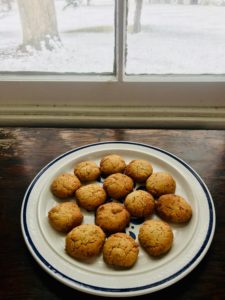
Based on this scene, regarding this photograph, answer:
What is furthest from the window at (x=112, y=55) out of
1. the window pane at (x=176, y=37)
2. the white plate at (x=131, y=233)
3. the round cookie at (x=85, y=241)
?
the round cookie at (x=85, y=241)

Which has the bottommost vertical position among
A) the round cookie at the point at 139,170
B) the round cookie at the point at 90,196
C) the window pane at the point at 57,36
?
the round cookie at the point at 90,196

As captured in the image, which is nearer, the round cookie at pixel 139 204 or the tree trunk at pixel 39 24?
the round cookie at pixel 139 204

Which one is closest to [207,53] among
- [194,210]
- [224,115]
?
[224,115]

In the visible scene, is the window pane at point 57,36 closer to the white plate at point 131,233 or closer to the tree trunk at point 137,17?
the tree trunk at point 137,17

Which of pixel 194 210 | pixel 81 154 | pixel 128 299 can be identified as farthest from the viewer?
pixel 81 154

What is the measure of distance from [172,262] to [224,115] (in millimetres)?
619

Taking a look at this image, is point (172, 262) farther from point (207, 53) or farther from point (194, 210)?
point (207, 53)

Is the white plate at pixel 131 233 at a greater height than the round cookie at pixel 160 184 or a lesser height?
lesser

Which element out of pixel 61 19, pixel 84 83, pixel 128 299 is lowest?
pixel 128 299

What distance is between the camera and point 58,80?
1.01m

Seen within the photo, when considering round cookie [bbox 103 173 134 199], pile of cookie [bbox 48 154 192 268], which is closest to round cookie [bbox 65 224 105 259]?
pile of cookie [bbox 48 154 192 268]

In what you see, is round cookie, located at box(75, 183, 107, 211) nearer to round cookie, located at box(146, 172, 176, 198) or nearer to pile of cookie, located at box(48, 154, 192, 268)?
pile of cookie, located at box(48, 154, 192, 268)

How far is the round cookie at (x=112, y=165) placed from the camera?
73cm

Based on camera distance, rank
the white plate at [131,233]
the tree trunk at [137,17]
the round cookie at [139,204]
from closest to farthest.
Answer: the white plate at [131,233] → the round cookie at [139,204] → the tree trunk at [137,17]
